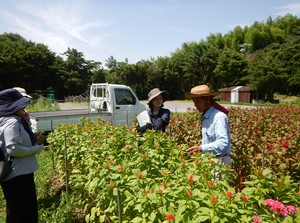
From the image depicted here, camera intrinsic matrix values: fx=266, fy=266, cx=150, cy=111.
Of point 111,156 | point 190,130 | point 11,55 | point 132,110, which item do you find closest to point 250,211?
point 111,156

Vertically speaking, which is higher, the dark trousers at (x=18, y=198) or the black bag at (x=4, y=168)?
the black bag at (x=4, y=168)

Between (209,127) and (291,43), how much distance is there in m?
42.7

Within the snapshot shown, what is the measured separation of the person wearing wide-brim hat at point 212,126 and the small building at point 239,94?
111ft

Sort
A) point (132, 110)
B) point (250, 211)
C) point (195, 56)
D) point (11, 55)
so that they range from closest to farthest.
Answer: point (250, 211) < point (132, 110) < point (11, 55) < point (195, 56)

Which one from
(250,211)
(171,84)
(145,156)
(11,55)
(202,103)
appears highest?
(11,55)

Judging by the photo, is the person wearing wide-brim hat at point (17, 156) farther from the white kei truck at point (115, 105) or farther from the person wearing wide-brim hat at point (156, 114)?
the white kei truck at point (115, 105)

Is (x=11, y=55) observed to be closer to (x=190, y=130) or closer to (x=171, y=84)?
(x=171, y=84)

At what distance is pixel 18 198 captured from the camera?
284cm

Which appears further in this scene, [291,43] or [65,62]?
[65,62]

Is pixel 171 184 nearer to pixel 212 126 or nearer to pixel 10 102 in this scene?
pixel 212 126

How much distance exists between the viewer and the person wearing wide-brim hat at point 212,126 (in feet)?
8.85

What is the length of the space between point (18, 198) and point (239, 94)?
118ft

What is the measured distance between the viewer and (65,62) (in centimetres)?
4488

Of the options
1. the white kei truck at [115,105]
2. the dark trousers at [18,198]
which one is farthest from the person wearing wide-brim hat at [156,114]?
the white kei truck at [115,105]
